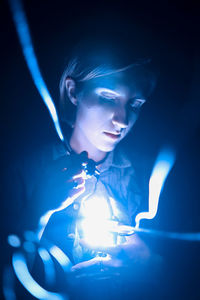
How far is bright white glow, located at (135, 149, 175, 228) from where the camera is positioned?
6.45ft

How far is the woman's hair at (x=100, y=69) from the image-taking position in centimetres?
168

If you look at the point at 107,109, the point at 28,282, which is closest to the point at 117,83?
the point at 107,109

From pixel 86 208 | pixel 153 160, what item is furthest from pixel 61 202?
pixel 153 160

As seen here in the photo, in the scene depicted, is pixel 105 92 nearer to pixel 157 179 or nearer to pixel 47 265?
pixel 157 179

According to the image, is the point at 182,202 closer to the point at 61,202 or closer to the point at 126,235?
the point at 126,235

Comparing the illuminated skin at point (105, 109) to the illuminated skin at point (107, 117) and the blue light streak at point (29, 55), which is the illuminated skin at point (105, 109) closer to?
the illuminated skin at point (107, 117)

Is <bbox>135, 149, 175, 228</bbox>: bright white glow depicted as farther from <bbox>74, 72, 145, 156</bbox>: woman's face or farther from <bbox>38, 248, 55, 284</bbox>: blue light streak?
<bbox>38, 248, 55, 284</bbox>: blue light streak

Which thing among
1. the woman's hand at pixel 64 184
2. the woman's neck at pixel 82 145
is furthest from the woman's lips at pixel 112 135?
the woman's hand at pixel 64 184

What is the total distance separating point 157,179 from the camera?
6.54 feet

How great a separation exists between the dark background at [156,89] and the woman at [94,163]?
209 mm

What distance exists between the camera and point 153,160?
6.74 feet

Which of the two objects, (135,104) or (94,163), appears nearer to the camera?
(94,163)

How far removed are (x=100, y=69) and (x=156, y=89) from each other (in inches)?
24.2

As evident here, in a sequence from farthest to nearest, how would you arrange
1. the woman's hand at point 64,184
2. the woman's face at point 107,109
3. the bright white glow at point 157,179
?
the bright white glow at point 157,179 < the woman's face at point 107,109 < the woman's hand at point 64,184
